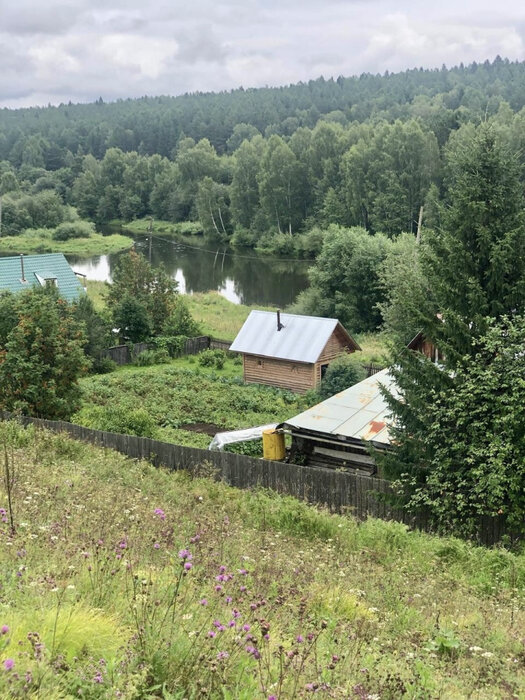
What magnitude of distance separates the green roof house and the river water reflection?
Answer: 16.4m

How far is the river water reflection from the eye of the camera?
59656mm

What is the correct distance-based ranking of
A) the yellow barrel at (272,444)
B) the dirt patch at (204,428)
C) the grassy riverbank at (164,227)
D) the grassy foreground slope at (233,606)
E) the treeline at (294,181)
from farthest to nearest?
1. the grassy riverbank at (164,227)
2. the treeline at (294,181)
3. the dirt patch at (204,428)
4. the yellow barrel at (272,444)
5. the grassy foreground slope at (233,606)

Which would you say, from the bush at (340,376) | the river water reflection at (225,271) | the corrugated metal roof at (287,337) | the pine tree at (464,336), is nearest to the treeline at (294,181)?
the river water reflection at (225,271)

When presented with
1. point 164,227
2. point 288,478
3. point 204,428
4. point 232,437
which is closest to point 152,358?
point 204,428

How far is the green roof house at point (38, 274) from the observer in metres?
40.7

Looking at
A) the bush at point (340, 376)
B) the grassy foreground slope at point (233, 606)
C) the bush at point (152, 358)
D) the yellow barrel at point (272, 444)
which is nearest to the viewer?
the grassy foreground slope at point (233, 606)

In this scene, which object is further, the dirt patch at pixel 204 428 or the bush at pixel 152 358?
the bush at pixel 152 358

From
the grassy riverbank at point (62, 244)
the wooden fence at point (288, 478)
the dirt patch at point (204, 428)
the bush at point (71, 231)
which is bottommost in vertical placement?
the dirt patch at point (204, 428)

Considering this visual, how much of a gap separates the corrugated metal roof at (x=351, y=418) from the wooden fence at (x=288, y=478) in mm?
2485

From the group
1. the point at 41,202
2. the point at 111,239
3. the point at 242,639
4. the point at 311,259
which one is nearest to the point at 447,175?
the point at 311,259

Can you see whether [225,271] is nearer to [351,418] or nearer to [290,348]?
[290,348]

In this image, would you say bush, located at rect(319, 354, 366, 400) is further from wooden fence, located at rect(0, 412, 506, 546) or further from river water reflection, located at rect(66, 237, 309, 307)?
river water reflection, located at rect(66, 237, 309, 307)

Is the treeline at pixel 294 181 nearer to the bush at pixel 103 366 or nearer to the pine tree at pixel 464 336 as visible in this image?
the bush at pixel 103 366

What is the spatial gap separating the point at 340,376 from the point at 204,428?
251 inches
